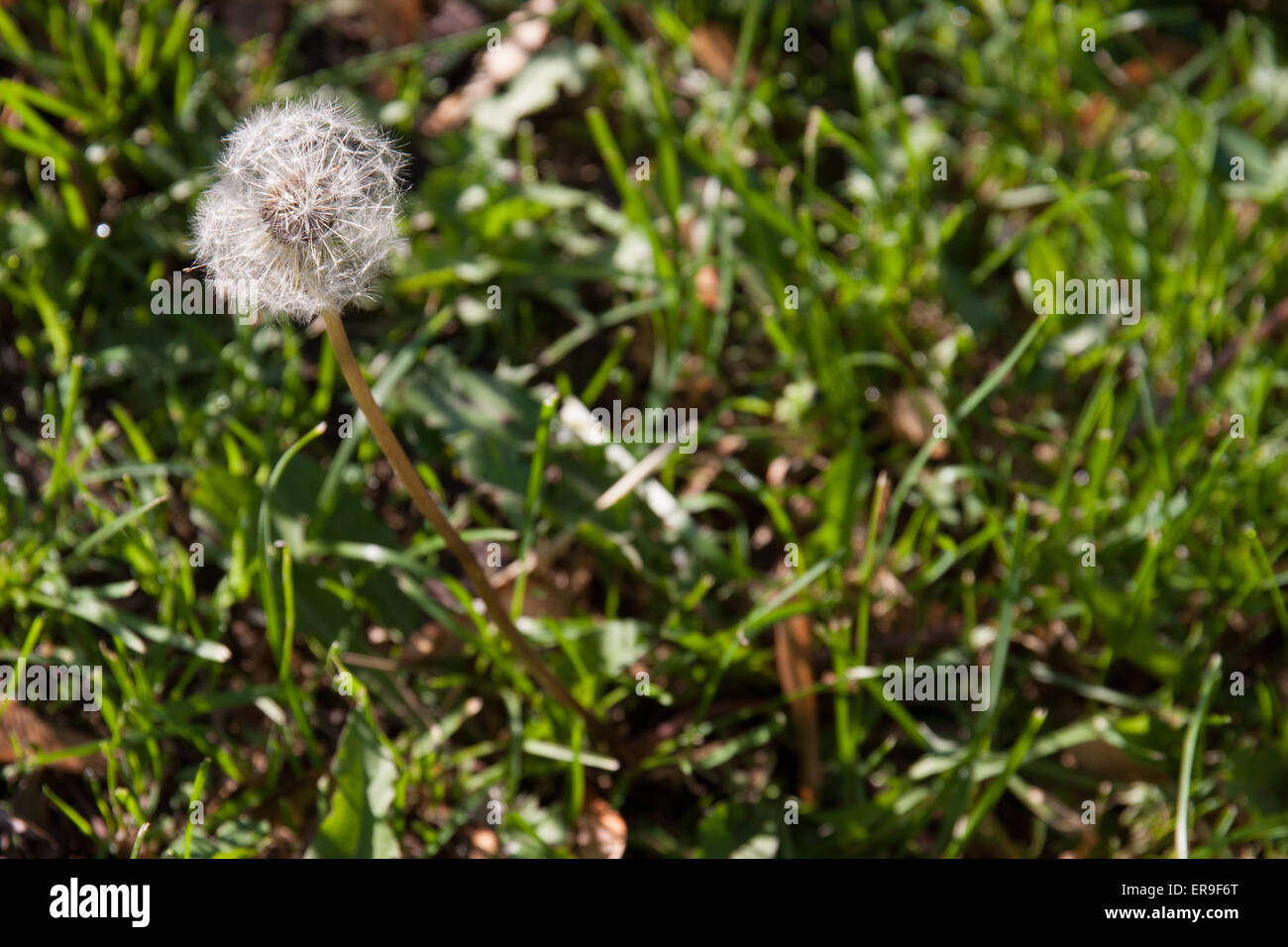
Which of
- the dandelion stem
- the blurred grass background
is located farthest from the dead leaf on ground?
the dandelion stem

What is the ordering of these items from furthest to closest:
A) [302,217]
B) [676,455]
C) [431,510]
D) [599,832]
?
[676,455] < [599,832] < [431,510] < [302,217]

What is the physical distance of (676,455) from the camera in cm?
256

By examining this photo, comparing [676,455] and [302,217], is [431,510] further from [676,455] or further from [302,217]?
[676,455]

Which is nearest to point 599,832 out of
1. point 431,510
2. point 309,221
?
point 431,510

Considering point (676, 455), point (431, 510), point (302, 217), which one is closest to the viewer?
Answer: point (302, 217)

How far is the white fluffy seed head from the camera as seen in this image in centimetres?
157

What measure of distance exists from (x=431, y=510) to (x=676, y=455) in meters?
0.86

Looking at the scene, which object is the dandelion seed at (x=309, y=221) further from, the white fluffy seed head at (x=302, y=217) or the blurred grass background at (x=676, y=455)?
the blurred grass background at (x=676, y=455)

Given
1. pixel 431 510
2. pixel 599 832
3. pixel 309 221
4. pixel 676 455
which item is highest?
pixel 309 221

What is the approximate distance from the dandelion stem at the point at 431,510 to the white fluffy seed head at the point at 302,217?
0.23ft

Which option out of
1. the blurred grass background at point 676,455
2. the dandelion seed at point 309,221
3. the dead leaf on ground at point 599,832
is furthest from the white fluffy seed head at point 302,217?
the dead leaf on ground at point 599,832

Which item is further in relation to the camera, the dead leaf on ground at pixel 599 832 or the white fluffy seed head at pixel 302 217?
the dead leaf on ground at pixel 599 832

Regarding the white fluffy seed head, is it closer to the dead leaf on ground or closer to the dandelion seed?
the dandelion seed

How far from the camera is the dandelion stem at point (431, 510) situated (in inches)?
62.2
